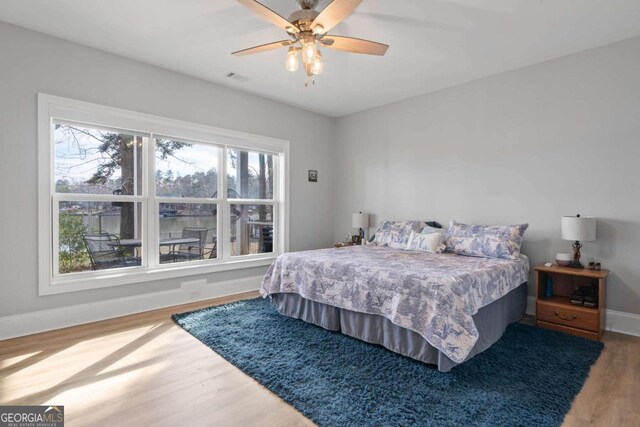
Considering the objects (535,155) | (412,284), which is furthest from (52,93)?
(535,155)

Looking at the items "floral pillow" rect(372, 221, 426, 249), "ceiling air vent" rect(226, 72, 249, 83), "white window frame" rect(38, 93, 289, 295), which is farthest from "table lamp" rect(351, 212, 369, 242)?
"ceiling air vent" rect(226, 72, 249, 83)

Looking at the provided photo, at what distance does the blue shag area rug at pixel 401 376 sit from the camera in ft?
5.97

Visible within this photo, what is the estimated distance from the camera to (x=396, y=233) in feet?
13.6

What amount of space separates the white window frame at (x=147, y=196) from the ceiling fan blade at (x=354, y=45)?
216 cm

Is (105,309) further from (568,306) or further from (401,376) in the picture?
(568,306)

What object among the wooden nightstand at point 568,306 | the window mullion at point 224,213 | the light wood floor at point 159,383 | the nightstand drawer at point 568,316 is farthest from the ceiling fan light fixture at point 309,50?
the nightstand drawer at point 568,316

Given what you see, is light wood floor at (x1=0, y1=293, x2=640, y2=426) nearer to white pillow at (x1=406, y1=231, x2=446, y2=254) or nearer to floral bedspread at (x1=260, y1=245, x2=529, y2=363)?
floral bedspread at (x1=260, y1=245, x2=529, y2=363)

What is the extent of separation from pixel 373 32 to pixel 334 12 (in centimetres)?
92

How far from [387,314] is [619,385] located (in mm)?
1513

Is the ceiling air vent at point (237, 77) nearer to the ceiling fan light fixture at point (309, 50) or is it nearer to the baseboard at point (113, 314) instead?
the ceiling fan light fixture at point (309, 50)

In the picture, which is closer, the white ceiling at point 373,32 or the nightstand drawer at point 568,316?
the white ceiling at point 373,32

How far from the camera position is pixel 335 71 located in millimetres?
3715

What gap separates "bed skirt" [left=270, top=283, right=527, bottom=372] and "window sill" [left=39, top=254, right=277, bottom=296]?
42.7 inches

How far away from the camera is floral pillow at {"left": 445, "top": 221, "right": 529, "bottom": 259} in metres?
3.26
